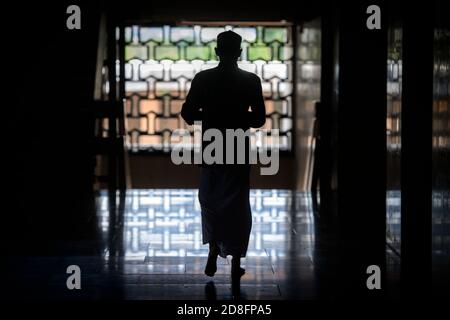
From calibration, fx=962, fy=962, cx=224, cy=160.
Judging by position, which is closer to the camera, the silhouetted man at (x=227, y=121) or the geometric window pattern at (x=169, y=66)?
the silhouetted man at (x=227, y=121)

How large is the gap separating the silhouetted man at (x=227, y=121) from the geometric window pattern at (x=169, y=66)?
280 inches

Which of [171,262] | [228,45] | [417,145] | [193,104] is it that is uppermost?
[228,45]

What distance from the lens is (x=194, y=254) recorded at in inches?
248

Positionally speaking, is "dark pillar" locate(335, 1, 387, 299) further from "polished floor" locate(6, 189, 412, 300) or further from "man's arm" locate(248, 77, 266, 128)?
"man's arm" locate(248, 77, 266, 128)

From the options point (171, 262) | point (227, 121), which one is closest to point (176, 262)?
point (171, 262)

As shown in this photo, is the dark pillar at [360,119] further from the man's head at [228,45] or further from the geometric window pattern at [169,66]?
the geometric window pattern at [169,66]

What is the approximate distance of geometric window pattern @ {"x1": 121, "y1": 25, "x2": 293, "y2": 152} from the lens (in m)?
12.4

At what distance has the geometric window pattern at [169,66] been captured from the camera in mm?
12438

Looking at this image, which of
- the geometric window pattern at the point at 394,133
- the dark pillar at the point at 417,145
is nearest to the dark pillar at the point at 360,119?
the geometric window pattern at the point at 394,133

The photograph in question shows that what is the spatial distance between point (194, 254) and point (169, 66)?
21.1 ft

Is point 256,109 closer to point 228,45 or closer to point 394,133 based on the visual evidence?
point 228,45

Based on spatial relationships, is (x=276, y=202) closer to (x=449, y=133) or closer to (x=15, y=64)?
(x=15, y=64)

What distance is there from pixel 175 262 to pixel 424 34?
80.6 inches

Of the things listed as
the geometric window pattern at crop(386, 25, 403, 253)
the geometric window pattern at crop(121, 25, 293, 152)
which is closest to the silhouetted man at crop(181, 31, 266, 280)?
the geometric window pattern at crop(386, 25, 403, 253)
